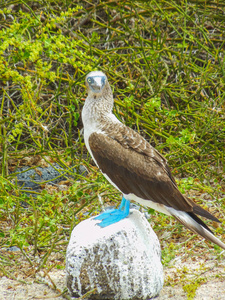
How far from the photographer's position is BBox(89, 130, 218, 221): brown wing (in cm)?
335

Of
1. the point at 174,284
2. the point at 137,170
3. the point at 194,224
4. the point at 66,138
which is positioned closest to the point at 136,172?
the point at 137,170

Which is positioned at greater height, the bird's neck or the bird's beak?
the bird's beak

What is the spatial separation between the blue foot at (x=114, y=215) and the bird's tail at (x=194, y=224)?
34 cm

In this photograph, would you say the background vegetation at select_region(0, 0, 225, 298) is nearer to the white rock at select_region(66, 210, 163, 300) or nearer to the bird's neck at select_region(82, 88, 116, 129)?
the white rock at select_region(66, 210, 163, 300)

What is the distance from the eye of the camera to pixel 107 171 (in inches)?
136

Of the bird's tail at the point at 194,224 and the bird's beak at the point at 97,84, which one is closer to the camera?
the bird's tail at the point at 194,224

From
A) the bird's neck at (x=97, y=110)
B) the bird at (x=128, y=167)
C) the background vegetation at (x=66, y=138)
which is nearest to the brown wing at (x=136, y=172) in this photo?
the bird at (x=128, y=167)

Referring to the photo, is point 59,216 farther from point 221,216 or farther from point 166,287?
point 221,216

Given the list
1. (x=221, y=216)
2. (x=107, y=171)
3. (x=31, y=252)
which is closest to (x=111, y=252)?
(x=107, y=171)

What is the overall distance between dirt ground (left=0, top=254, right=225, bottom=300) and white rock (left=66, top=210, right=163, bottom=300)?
163 millimetres

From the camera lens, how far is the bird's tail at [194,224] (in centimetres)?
326

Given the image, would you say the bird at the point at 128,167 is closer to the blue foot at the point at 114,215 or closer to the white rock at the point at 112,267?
the blue foot at the point at 114,215

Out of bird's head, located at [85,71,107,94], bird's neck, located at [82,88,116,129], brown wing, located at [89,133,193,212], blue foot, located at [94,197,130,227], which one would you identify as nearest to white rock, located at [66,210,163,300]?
blue foot, located at [94,197,130,227]

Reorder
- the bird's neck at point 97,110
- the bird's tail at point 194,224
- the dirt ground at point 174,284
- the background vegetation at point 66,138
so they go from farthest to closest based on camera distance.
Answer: the background vegetation at point 66,138, the bird's neck at point 97,110, the dirt ground at point 174,284, the bird's tail at point 194,224
